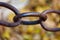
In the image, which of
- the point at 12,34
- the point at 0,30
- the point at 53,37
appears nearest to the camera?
the point at 0,30

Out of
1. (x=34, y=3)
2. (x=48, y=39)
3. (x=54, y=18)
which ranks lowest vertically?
(x=48, y=39)

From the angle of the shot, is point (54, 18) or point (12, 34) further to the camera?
point (54, 18)

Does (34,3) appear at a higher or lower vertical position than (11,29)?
higher

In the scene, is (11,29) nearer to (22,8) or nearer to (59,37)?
(22,8)

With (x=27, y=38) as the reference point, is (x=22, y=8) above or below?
above

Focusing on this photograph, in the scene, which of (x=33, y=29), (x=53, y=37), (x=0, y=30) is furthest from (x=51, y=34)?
(x=0, y=30)

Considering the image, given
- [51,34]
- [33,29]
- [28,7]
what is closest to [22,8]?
[28,7]

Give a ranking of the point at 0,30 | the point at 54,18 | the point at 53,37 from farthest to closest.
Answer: the point at 54,18, the point at 53,37, the point at 0,30

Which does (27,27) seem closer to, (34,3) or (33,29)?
(33,29)

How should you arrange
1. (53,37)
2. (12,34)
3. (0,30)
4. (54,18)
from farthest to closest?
(54,18)
(53,37)
(12,34)
(0,30)
